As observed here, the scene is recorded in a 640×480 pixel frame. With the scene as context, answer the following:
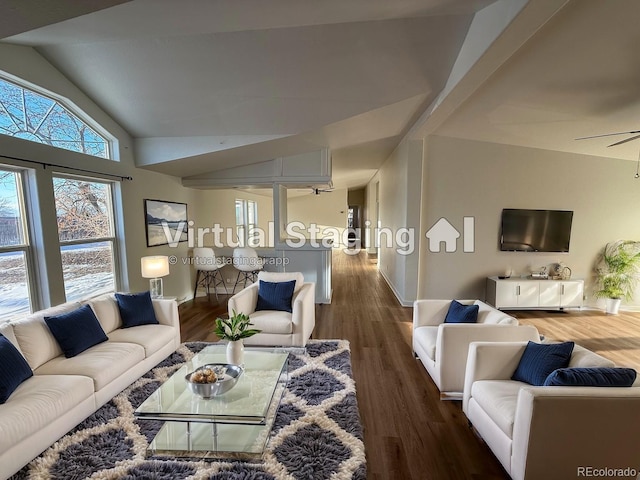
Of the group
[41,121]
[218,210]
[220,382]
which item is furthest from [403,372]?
[218,210]

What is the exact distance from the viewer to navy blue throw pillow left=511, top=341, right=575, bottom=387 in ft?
6.32

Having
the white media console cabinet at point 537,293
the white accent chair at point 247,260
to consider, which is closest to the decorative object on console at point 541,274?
the white media console cabinet at point 537,293

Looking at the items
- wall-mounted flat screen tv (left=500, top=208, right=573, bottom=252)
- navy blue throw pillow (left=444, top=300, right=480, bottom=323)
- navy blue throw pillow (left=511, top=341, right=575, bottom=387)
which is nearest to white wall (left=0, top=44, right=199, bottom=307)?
navy blue throw pillow (left=444, top=300, right=480, bottom=323)

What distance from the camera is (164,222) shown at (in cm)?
486

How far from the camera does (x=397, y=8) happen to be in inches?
81.3

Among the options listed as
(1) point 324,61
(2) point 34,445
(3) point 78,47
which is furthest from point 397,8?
(2) point 34,445

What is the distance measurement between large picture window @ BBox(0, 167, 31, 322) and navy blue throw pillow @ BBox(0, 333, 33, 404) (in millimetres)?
809

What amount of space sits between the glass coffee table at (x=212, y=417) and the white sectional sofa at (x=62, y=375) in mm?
571

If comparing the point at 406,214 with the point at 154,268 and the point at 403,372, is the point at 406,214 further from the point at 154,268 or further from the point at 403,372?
the point at 154,268

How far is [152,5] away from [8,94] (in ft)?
6.29

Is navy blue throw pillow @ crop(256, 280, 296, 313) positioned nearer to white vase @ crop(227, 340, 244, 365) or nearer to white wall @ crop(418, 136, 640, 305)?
white vase @ crop(227, 340, 244, 365)

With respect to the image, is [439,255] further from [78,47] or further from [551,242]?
[78,47]

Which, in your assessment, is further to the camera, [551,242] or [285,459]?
[551,242]

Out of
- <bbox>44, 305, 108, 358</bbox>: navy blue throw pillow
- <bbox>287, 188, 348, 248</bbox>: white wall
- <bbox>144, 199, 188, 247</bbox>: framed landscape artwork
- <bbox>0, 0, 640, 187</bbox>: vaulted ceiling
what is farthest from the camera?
<bbox>287, 188, 348, 248</bbox>: white wall
